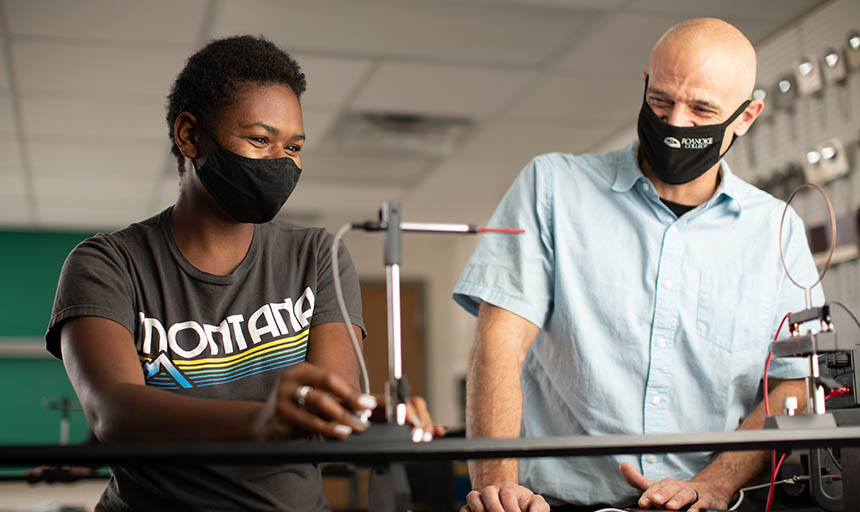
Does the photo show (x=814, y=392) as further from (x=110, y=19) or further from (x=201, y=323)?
(x=110, y=19)

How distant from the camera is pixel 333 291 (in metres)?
1.55

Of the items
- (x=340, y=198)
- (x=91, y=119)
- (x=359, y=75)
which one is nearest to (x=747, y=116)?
(x=359, y=75)

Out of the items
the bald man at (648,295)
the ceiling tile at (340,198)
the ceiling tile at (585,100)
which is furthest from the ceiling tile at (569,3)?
the ceiling tile at (340,198)

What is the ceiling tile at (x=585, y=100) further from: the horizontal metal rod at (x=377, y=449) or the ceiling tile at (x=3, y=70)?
the horizontal metal rod at (x=377, y=449)

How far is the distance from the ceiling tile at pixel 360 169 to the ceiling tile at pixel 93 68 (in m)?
1.61

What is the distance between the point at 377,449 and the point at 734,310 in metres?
1.00

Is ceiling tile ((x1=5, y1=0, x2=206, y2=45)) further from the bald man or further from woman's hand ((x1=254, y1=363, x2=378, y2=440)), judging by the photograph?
woman's hand ((x1=254, y1=363, x2=378, y2=440))

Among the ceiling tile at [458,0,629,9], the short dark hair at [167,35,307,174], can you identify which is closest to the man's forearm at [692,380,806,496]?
the short dark hair at [167,35,307,174]

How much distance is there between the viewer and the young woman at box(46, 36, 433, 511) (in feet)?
4.39

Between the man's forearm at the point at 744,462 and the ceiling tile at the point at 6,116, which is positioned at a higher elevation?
the ceiling tile at the point at 6,116

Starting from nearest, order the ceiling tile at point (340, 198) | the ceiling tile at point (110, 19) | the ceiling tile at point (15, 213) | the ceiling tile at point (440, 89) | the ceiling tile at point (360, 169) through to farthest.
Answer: the ceiling tile at point (110, 19) < the ceiling tile at point (440, 89) < the ceiling tile at point (360, 169) < the ceiling tile at point (340, 198) < the ceiling tile at point (15, 213)

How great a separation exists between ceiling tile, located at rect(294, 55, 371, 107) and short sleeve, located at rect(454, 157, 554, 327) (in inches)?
95.7

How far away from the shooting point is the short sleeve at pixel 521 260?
5.47 ft

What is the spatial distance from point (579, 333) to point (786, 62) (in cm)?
291
